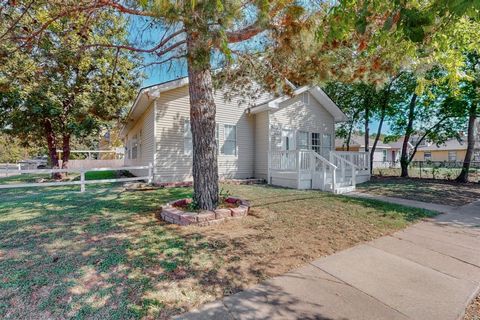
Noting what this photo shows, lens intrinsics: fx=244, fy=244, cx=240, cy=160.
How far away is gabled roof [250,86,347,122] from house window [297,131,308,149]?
2.09m

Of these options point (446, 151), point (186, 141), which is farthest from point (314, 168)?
point (446, 151)

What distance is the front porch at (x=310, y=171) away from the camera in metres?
8.94

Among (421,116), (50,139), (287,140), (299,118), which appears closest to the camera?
(287,140)

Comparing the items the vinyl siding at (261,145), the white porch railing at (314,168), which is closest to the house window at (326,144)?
the white porch railing at (314,168)

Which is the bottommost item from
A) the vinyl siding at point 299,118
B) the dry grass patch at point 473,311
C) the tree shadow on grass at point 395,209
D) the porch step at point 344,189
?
the dry grass patch at point 473,311

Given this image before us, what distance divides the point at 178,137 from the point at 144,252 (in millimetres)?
7465

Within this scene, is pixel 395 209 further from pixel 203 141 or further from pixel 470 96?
pixel 470 96

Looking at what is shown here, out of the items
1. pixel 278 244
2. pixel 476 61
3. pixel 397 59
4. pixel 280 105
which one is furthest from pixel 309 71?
pixel 476 61

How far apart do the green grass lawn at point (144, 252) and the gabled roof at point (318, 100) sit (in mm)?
6124

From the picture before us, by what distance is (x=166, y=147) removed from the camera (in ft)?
33.1

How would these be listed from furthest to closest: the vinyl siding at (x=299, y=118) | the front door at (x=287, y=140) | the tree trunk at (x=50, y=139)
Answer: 1. the tree trunk at (x=50, y=139)
2. the front door at (x=287, y=140)
3. the vinyl siding at (x=299, y=118)

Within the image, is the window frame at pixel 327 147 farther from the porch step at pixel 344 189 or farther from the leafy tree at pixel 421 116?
the porch step at pixel 344 189

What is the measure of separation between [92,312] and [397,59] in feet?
22.2

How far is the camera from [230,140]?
11.6 metres
